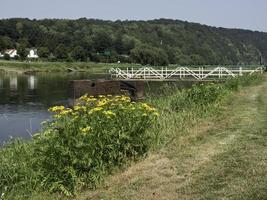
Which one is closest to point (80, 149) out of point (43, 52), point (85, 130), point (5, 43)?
point (85, 130)

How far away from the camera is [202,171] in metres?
8.02

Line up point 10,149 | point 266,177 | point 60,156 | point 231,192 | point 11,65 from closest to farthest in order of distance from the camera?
1. point 231,192
2. point 266,177
3. point 60,156
4. point 10,149
5. point 11,65

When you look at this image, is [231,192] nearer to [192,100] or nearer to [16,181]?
[16,181]

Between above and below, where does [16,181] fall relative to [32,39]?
below

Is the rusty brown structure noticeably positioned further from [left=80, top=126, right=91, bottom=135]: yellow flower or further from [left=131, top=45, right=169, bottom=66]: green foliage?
[left=131, top=45, right=169, bottom=66]: green foliage

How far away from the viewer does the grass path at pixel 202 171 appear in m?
7.05

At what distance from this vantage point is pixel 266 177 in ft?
24.1

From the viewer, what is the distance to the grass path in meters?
7.05

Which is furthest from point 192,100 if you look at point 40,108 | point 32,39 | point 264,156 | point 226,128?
point 32,39

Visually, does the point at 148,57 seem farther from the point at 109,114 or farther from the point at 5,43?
the point at 109,114

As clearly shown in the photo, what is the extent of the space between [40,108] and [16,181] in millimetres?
26681

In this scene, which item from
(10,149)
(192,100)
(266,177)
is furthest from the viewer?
(192,100)

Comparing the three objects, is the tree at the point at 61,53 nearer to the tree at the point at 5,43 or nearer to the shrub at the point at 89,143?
the tree at the point at 5,43

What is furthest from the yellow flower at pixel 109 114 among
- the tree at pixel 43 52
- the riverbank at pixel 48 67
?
the tree at pixel 43 52
